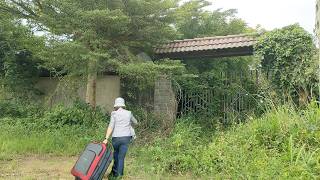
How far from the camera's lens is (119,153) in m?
7.36

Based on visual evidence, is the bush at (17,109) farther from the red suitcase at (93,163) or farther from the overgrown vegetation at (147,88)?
the red suitcase at (93,163)

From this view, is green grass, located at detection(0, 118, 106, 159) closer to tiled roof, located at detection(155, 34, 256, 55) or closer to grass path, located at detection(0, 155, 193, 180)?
grass path, located at detection(0, 155, 193, 180)

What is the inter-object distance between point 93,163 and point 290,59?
7.28m

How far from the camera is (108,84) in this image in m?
14.8

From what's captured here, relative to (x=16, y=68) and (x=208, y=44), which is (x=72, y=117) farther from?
(x=208, y=44)

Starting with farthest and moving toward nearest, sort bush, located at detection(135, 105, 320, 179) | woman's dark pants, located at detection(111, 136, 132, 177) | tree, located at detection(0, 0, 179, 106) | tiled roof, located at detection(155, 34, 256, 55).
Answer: tiled roof, located at detection(155, 34, 256, 55), tree, located at detection(0, 0, 179, 106), woman's dark pants, located at detection(111, 136, 132, 177), bush, located at detection(135, 105, 320, 179)

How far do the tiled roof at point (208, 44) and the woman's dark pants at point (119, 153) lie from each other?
246 inches

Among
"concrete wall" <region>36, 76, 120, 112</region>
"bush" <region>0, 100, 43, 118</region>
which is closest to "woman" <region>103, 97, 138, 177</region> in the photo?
"concrete wall" <region>36, 76, 120, 112</region>

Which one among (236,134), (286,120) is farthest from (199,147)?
(286,120)

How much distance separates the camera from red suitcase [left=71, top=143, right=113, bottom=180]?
632cm

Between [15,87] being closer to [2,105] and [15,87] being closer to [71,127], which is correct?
[2,105]

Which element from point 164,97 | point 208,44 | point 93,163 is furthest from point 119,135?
point 164,97

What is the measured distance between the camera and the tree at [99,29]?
458 inches

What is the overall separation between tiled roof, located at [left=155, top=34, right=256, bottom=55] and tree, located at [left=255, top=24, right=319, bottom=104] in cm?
50
